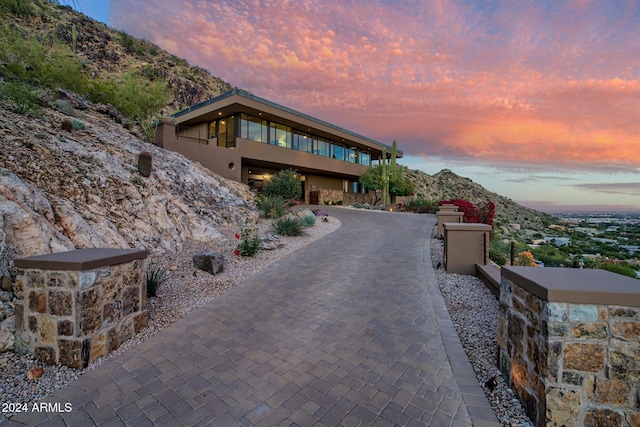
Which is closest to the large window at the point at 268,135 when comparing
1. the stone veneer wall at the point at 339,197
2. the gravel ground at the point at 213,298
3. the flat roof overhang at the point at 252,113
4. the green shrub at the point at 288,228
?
the flat roof overhang at the point at 252,113

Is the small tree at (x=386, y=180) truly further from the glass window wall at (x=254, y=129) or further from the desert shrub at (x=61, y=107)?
the desert shrub at (x=61, y=107)

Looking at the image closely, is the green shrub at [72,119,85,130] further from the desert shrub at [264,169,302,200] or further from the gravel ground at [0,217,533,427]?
the desert shrub at [264,169,302,200]

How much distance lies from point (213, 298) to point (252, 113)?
17.6m

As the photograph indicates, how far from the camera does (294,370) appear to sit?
3.14 metres

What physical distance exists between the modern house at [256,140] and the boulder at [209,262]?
1133 centimetres

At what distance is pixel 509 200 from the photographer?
177ft

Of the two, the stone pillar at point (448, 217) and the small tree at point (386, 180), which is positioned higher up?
the small tree at point (386, 180)

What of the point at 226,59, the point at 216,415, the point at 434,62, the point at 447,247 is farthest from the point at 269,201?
the point at 226,59

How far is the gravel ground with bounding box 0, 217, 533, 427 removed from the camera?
9.07ft

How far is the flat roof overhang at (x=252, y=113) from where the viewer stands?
18422 mm

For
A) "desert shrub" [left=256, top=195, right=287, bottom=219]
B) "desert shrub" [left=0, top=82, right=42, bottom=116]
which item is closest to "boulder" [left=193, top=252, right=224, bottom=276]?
"desert shrub" [left=256, top=195, right=287, bottom=219]

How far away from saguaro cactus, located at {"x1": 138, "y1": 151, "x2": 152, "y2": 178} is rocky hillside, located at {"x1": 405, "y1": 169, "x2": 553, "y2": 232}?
3766 centimetres

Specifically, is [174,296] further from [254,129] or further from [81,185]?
[254,129]

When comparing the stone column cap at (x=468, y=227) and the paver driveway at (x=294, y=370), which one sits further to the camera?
the stone column cap at (x=468, y=227)
